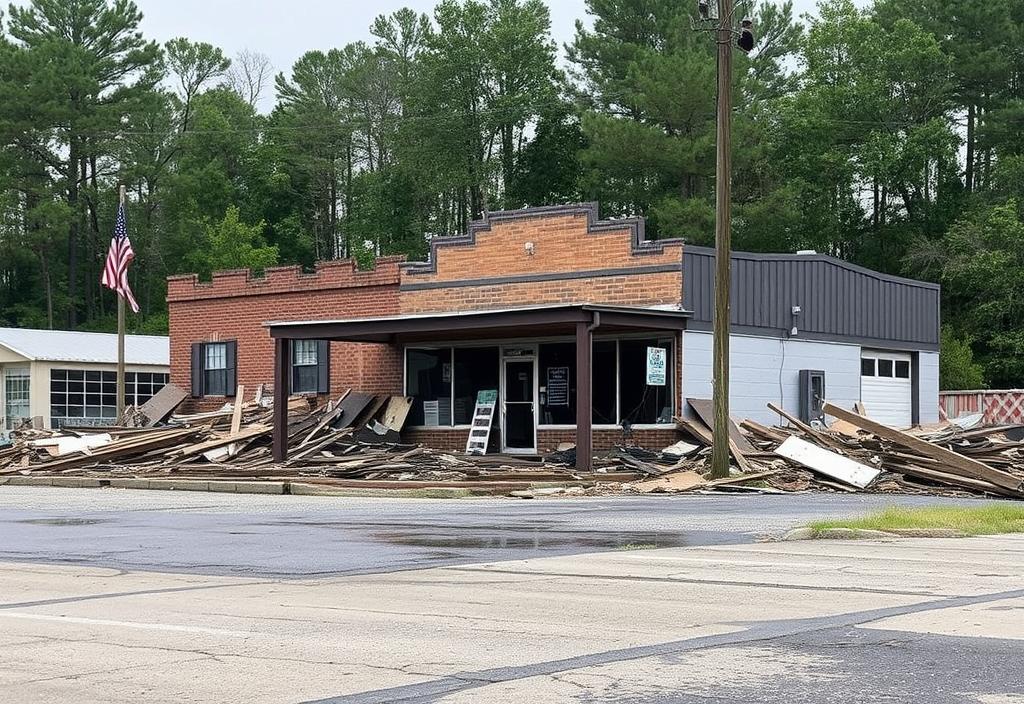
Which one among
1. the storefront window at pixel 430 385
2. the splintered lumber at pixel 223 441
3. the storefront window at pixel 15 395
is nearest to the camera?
the splintered lumber at pixel 223 441

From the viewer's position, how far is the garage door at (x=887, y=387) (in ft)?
121

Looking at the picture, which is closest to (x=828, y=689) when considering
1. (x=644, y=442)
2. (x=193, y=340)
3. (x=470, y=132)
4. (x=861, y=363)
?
(x=644, y=442)

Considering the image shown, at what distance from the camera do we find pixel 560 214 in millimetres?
33656

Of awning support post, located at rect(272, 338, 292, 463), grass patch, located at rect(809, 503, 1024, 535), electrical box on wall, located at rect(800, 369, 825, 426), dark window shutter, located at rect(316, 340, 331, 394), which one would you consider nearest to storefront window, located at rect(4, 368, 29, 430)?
dark window shutter, located at rect(316, 340, 331, 394)

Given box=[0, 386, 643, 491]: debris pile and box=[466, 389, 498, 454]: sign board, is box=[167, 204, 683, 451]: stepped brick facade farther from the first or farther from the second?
box=[0, 386, 643, 491]: debris pile

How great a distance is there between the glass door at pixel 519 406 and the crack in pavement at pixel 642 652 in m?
23.3

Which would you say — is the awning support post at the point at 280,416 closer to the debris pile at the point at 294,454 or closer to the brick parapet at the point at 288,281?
the debris pile at the point at 294,454

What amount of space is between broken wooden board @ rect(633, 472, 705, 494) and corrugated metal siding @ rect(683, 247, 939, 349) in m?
5.81

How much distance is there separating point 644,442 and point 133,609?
73.2ft

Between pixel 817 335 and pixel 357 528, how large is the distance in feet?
64.7

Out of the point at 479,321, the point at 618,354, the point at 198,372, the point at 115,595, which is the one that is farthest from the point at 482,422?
the point at 115,595

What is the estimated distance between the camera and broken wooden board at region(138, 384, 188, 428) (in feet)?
131

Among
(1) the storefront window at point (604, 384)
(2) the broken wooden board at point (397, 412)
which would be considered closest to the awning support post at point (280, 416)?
(2) the broken wooden board at point (397, 412)

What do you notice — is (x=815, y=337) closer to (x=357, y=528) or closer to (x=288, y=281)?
(x=288, y=281)
